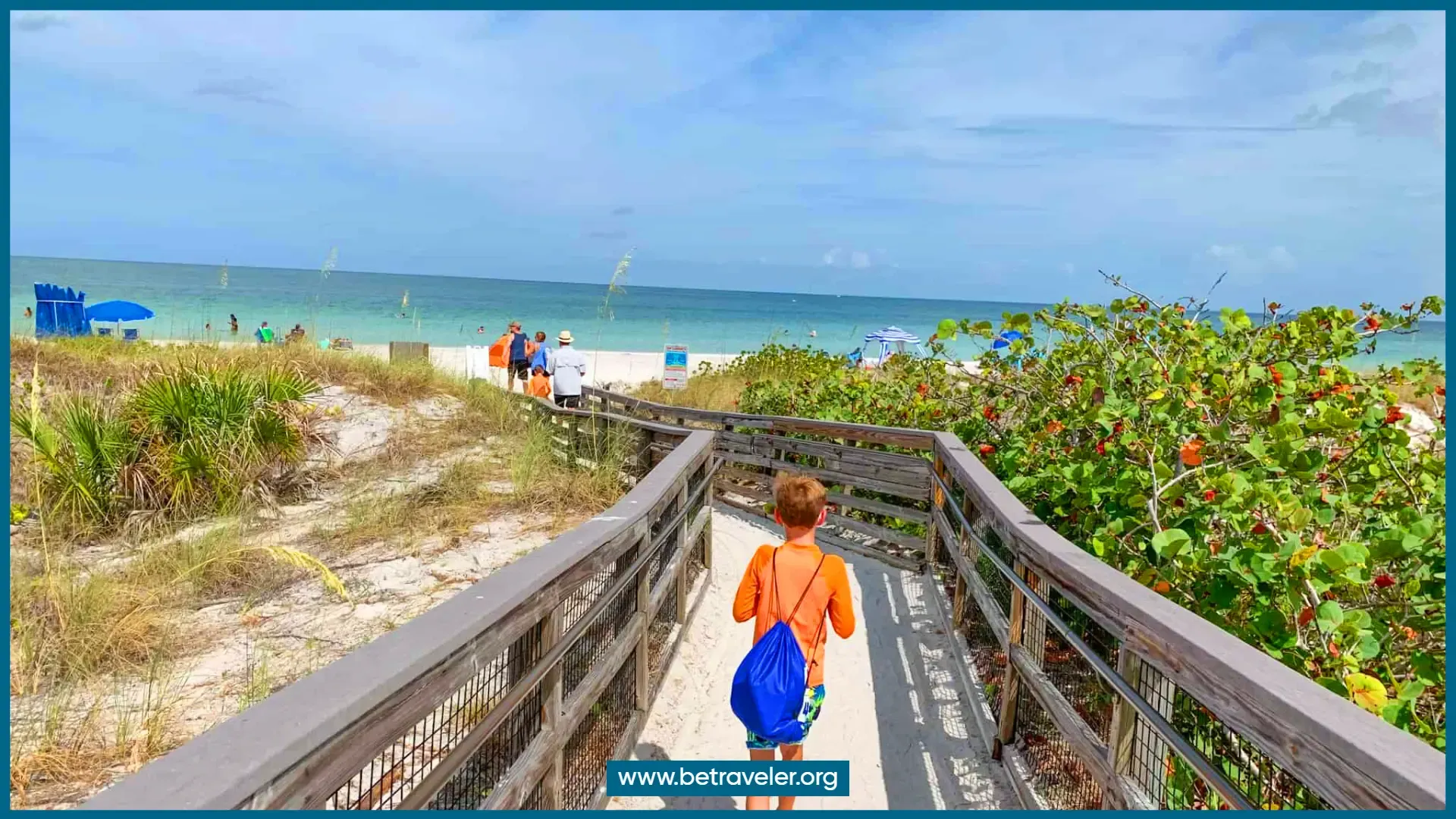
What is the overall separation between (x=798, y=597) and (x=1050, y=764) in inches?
Result: 50.2

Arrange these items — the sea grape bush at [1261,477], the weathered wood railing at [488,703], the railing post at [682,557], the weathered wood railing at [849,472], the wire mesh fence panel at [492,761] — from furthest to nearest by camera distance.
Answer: the weathered wood railing at [849,472], the railing post at [682,557], the sea grape bush at [1261,477], the wire mesh fence panel at [492,761], the weathered wood railing at [488,703]

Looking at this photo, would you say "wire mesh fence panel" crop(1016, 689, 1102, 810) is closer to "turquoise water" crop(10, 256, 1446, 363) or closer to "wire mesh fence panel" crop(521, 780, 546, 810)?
"wire mesh fence panel" crop(521, 780, 546, 810)

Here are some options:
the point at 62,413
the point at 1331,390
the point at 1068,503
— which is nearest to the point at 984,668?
the point at 1068,503

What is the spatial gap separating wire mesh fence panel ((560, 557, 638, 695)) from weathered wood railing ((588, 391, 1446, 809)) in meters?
1.65

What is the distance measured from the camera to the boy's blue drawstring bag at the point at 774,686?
3.10 m

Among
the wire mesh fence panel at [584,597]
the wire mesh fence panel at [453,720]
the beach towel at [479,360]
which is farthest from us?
the beach towel at [479,360]

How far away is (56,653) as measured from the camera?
462 cm

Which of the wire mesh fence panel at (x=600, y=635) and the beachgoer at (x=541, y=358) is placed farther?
the beachgoer at (x=541, y=358)

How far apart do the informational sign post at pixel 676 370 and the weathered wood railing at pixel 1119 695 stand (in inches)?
384

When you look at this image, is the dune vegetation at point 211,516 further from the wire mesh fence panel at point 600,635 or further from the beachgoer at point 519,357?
the beachgoer at point 519,357

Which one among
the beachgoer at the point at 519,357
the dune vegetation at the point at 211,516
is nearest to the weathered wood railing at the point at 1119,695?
the dune vegetation at the point at 211,516

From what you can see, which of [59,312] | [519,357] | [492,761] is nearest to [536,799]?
[492,761]

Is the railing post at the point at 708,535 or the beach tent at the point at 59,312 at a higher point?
the beach tent at the point at 59,312

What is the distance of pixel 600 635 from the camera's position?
3527 millimetres
